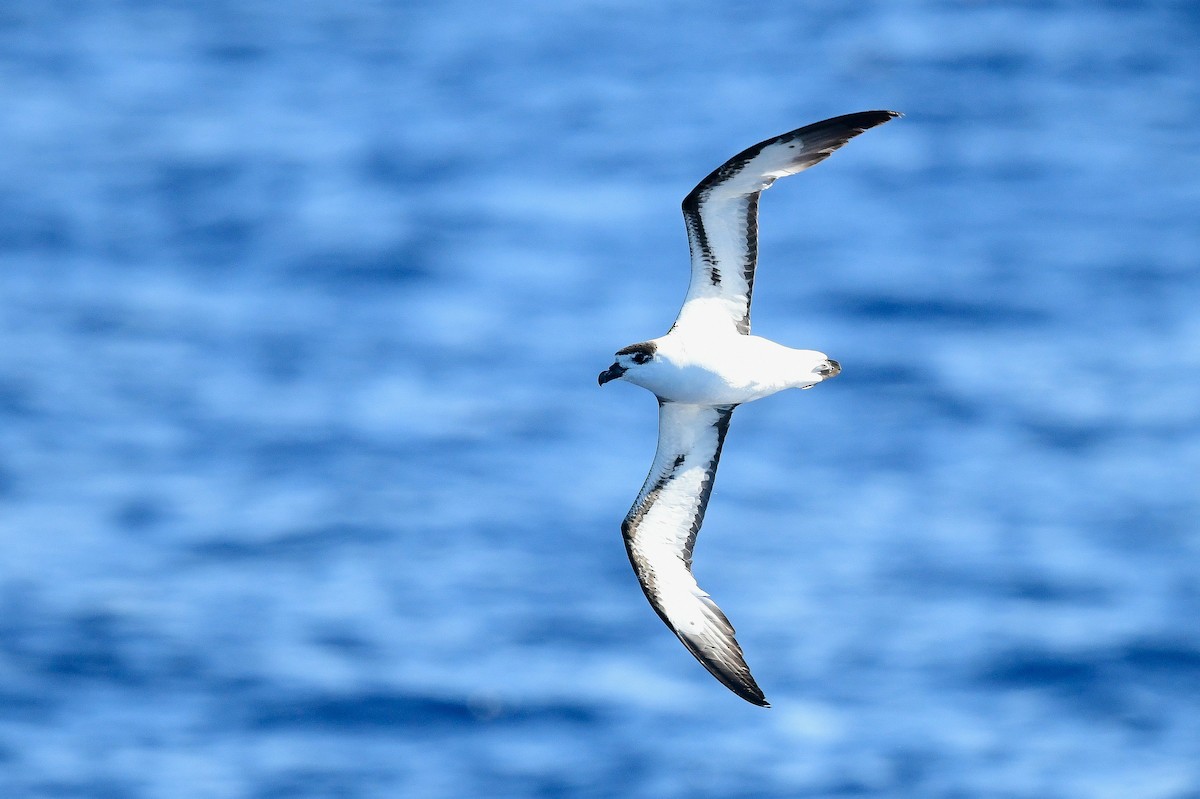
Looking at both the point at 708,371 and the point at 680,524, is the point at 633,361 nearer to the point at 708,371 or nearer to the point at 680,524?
the point at 708,371

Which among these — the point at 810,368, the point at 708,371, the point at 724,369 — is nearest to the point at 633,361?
the point at 708,371

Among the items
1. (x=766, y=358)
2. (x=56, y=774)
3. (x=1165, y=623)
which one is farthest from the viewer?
(x=1165, y=623)

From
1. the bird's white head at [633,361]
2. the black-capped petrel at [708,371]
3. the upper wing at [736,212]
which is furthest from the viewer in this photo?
the bird's white head at [633,361]

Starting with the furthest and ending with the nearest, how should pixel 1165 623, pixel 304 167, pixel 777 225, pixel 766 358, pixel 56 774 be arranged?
pixel 304 167
pixel 777 225
pixel 1165 623
pixel 56 774
pixel 766 358

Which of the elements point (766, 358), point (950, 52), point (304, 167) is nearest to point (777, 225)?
point (950, 52)

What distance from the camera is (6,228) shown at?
5181 centimetres

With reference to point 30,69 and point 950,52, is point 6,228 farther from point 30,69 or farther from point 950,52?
point 950,52

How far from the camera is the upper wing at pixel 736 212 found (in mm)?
13469

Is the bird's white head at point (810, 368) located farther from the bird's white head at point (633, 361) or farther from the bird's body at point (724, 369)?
the bird's white head at point (633, 361)

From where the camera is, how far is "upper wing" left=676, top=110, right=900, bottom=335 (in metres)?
13.5

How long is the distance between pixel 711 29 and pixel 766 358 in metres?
47.6

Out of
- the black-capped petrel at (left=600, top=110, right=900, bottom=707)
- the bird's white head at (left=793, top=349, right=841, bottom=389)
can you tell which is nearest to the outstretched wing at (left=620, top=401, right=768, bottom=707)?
the black-capped petrel at (left=600, top=110, right=900, bottom=707)

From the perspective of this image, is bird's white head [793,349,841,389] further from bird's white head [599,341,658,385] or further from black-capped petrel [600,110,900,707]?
bird's white head [599,341,658,385]

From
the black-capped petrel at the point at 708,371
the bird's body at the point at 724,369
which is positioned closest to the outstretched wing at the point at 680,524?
the black-capped petrel at the point at 708,371
